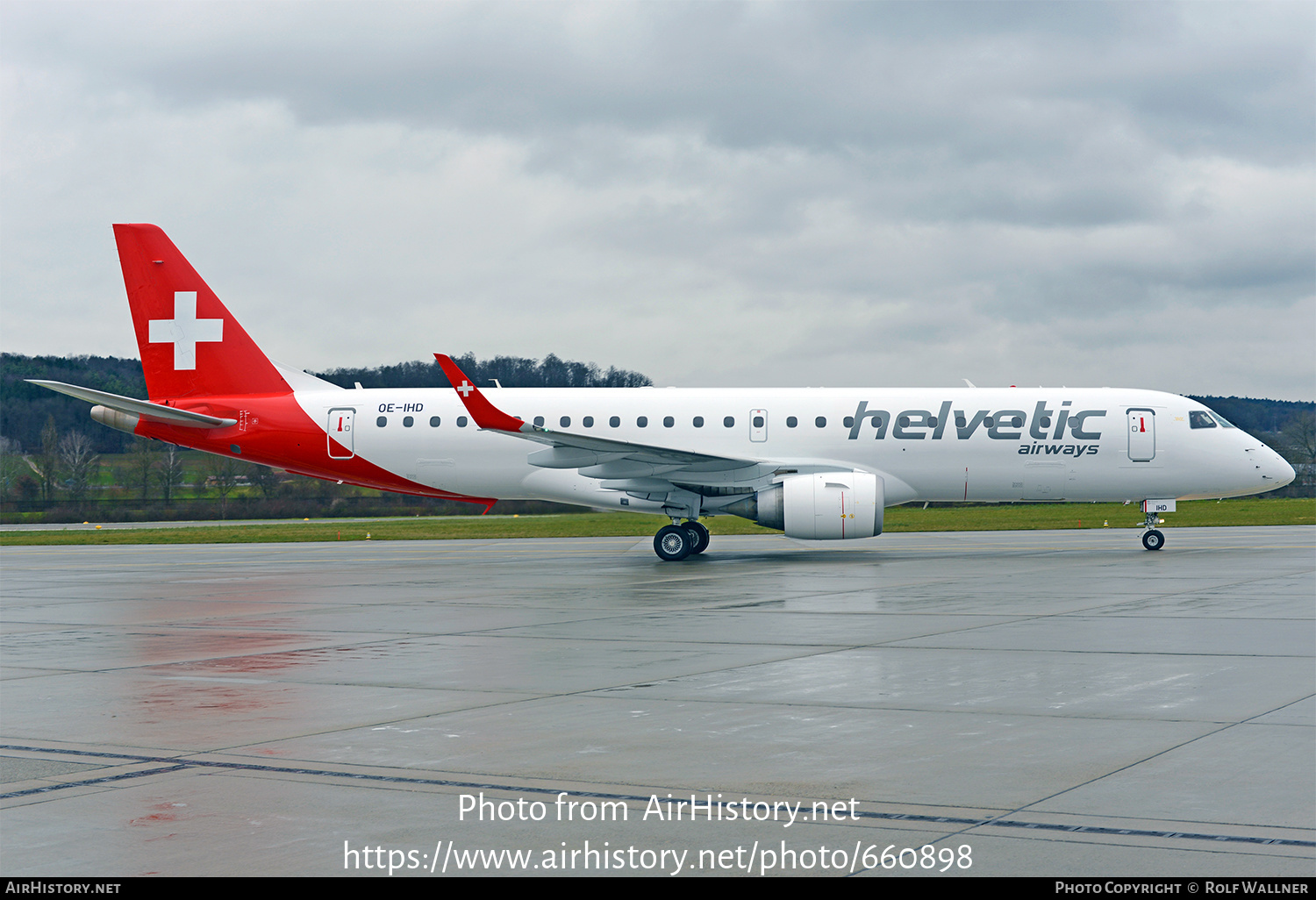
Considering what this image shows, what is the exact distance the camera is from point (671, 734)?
23.7 feet

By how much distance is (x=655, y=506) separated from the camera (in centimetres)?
2469

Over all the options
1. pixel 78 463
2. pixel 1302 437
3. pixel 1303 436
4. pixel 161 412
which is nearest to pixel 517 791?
pixel 161 412

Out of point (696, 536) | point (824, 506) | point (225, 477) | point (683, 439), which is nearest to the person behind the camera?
point (824, 506)

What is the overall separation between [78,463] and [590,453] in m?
57.2

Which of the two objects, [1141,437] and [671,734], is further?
[1141,437]

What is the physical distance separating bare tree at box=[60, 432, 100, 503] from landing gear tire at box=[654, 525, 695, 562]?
51631 mm

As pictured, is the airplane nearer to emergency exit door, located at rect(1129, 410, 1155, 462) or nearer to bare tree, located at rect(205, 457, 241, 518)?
emergency exit door, located at rect(1129, 410, 1155, 462)

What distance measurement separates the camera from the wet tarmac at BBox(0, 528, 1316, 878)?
490cm

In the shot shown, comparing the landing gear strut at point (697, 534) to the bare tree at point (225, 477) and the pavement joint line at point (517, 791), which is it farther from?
the bare tree at point (225, 477)

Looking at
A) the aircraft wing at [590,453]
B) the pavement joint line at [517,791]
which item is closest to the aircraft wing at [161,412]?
the aircraft wing at [590,453]

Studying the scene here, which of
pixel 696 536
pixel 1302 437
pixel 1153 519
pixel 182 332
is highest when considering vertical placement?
pixel 182 332

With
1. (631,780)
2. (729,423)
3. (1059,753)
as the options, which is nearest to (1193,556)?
(729,423)

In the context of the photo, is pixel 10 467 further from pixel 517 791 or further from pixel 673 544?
pixel 517 791

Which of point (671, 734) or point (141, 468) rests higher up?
point (141, 468)
